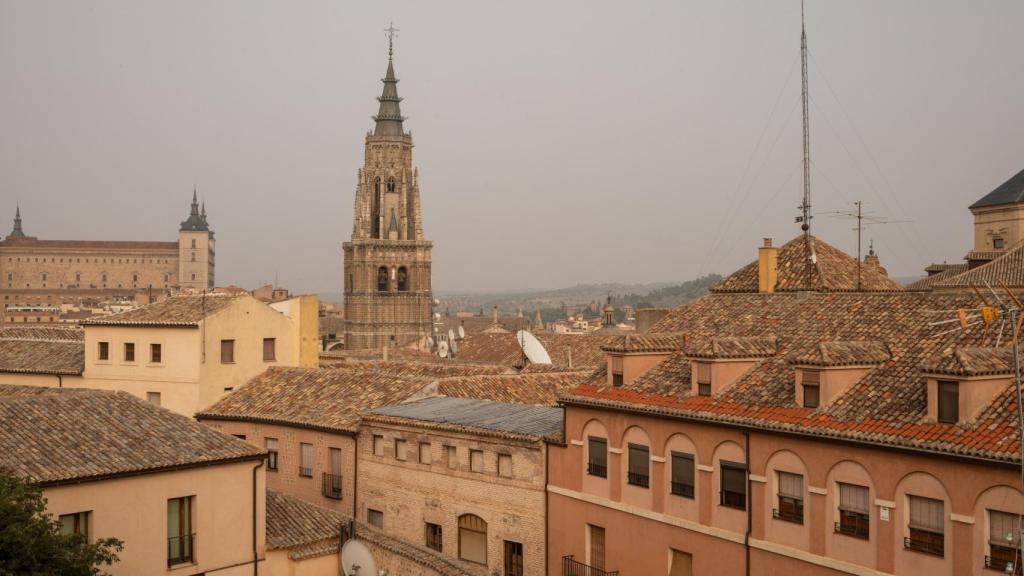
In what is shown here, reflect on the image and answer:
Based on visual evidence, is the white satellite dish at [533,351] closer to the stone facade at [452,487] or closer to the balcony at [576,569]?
the stone facade at [452,487]

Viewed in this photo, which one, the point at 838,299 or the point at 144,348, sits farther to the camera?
the point at 144,348

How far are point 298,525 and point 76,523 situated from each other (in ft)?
16.8

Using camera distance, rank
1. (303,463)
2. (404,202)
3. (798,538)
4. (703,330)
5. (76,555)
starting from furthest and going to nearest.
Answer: (404,202) → (303,463) → (703,330) → (798,538) → (76,555)

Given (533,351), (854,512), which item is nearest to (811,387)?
(854,512)

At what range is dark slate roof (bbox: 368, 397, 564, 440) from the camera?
2748cm

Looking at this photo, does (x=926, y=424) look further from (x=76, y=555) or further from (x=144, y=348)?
(x=144, y=348)

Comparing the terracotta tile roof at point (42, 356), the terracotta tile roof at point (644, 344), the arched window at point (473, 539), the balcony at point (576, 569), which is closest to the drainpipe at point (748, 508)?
the balcony at point (576, 569)

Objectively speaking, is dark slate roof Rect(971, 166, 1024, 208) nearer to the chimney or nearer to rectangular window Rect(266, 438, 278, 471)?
the chimney

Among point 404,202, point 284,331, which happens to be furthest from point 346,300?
point 284,331

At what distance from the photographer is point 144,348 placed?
39188mm

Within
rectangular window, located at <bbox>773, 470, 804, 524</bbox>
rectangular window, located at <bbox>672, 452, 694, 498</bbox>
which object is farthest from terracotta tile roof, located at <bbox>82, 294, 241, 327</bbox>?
rectangular window, located at <bbox>773, 470, 804, 524</bbox>

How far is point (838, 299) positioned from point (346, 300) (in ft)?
374

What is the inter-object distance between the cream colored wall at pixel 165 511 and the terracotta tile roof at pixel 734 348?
31.3 feet

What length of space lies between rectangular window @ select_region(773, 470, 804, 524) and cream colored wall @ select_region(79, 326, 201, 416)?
2323 cm
